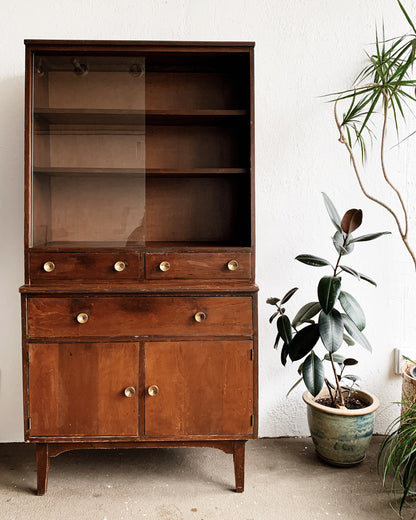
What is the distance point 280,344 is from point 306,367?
0.42 meters

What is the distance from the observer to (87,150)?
1.95 m

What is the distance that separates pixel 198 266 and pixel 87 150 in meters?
0.67

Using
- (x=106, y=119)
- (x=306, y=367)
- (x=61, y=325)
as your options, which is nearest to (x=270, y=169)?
(x=106, y=119)

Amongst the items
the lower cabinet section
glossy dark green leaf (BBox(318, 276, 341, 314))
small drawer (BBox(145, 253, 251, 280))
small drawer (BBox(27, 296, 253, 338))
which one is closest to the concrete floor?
the lower cabinet section

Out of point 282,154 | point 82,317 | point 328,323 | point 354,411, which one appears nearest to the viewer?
point 82,317

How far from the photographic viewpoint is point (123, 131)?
197 centimetres

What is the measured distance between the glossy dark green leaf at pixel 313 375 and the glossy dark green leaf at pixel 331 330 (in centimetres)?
10

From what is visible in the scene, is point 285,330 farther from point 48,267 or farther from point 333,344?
point 48,267

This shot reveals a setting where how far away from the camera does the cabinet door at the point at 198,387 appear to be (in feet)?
6.00

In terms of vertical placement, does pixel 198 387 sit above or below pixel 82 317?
below

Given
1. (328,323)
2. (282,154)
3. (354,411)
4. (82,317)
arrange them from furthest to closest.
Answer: (282,154), (354,411), (328,323), (82,317)

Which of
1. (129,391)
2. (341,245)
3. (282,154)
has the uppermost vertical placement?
(282,154)

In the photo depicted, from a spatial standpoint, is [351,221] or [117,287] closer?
[117,287]

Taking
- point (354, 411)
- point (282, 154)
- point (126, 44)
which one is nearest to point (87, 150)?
point (126, 44)
